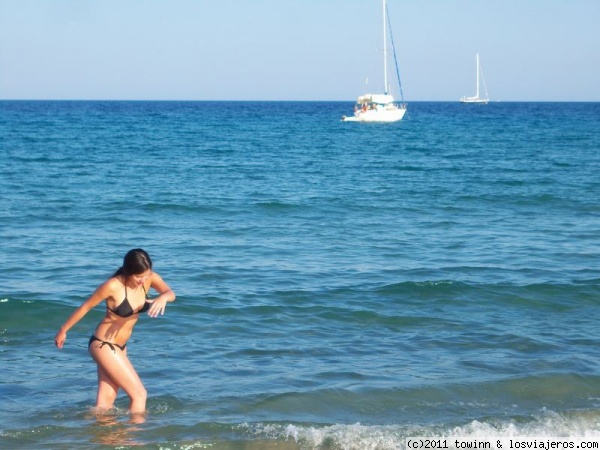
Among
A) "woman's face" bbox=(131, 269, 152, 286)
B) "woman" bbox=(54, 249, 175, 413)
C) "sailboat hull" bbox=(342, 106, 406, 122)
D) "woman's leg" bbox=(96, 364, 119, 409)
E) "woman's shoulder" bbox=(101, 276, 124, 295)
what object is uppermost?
"sailboat hull" bbox=(342, 106, 406, 122)

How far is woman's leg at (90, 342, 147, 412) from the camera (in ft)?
21.3

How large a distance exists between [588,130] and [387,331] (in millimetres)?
50904

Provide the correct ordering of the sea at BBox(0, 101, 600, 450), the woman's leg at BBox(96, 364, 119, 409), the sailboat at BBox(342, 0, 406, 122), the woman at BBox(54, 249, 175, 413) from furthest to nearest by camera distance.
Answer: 1. the sailboat at BBox(342, 0, 406, 122)
2. the sea at BBox(0, 101, 600, 450)
3. the woman's leg at BBox(96, 364, 119, 409)
4. the woman at BBox(54, 249, 175, 413)

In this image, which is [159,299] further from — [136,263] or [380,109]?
[380,109]

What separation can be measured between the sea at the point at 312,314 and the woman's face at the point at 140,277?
1.20m

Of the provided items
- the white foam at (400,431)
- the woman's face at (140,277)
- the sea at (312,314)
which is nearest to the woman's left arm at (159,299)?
the woman's face at (140,277)

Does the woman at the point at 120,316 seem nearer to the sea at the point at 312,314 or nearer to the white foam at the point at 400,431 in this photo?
the sea at the point at 312,314

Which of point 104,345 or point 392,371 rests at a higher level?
point 104,345

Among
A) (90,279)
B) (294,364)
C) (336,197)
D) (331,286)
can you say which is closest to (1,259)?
(90,279)

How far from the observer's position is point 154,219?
18.0 metres

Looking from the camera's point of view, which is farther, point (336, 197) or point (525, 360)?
point (336, 197)

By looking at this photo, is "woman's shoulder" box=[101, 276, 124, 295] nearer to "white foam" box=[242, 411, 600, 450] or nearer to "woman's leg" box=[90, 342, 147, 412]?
"woman's leg" box=[90, 342, 147, 412]

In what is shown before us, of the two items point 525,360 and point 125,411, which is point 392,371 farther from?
point 125,411

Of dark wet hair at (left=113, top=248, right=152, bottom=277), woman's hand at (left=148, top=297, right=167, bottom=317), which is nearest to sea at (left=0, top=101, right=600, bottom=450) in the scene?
woman's hand at (left=148, top=297, right=167, bottom=317)
